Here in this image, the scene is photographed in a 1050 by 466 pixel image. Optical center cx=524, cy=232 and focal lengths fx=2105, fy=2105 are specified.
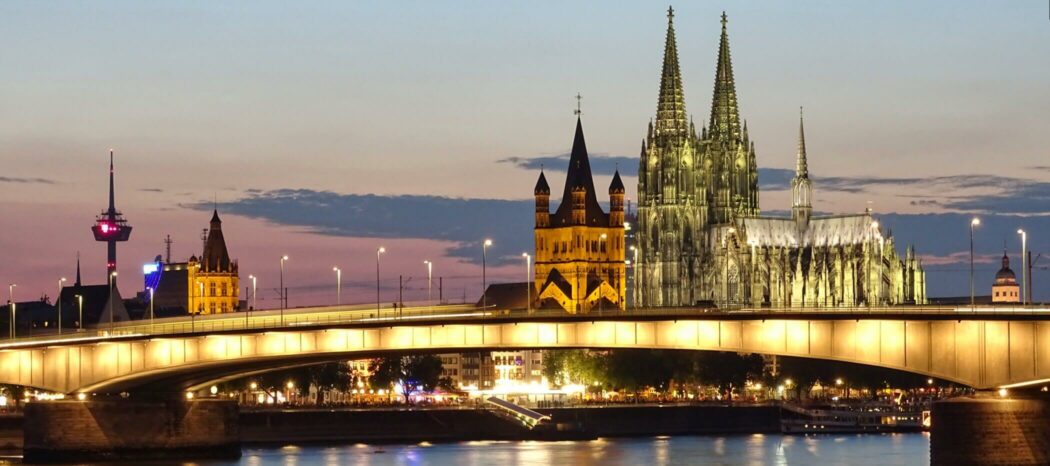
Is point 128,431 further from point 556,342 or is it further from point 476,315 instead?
point 556,342

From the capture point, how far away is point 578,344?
352ft

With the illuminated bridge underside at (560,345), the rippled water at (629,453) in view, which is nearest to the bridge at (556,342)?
the illuminated bridge underside at (560,345)

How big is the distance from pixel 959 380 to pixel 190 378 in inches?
2161

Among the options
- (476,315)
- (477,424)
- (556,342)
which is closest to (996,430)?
(556,342)

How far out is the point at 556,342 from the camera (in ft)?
357

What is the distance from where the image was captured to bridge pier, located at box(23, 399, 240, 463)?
123875mm

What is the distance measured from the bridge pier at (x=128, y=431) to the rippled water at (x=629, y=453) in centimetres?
301

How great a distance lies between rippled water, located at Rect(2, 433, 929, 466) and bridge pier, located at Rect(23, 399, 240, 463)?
3.01 m

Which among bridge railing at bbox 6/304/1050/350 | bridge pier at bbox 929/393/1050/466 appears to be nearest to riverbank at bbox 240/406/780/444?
bridge railing at bbox 6/304/1050/350

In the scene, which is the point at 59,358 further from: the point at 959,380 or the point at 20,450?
the point at 959,380

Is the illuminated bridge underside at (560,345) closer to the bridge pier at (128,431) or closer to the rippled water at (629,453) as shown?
the bridge pier at (128,431)

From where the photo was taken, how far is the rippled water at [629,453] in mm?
127312

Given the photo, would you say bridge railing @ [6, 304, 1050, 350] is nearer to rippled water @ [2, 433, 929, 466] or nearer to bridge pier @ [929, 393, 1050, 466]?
bridge pier @ [929, 393, 1050, 466]

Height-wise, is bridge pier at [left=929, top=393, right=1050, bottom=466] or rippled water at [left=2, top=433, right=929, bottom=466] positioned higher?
bridge pier at [left=929, top=393, right=1050, bottom=466]
